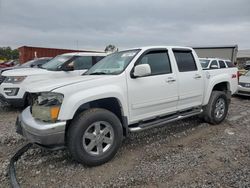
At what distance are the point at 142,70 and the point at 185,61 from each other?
1609 millimetres

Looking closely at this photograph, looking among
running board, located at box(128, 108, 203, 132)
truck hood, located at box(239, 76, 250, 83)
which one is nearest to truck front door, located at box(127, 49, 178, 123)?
running board, located at box(128, 108, 203, 132)

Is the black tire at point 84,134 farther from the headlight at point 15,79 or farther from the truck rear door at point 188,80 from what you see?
the headlight at point 15,79

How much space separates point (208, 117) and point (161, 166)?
8.41 ft

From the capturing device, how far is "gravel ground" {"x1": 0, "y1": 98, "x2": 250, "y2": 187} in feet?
10.6

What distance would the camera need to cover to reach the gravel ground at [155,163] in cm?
324

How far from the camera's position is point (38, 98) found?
3541mm

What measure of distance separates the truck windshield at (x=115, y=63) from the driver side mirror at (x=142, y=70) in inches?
9.8

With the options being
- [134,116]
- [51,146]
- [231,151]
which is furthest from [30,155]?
[231,151]

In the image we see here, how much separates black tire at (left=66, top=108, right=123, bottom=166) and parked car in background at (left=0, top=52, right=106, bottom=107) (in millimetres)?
3273

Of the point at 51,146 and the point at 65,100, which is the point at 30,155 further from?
the point at 65,100

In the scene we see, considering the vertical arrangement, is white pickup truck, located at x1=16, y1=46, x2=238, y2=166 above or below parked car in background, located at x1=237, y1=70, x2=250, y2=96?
above

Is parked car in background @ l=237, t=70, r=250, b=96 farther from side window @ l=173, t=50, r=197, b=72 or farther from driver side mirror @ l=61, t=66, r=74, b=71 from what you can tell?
driver side mirror @ l=61, t=66, r=74, b=71

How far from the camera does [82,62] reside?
26.0ft

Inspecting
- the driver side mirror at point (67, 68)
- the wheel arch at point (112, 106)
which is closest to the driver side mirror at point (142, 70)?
the wheel arch at point (112, 106)
